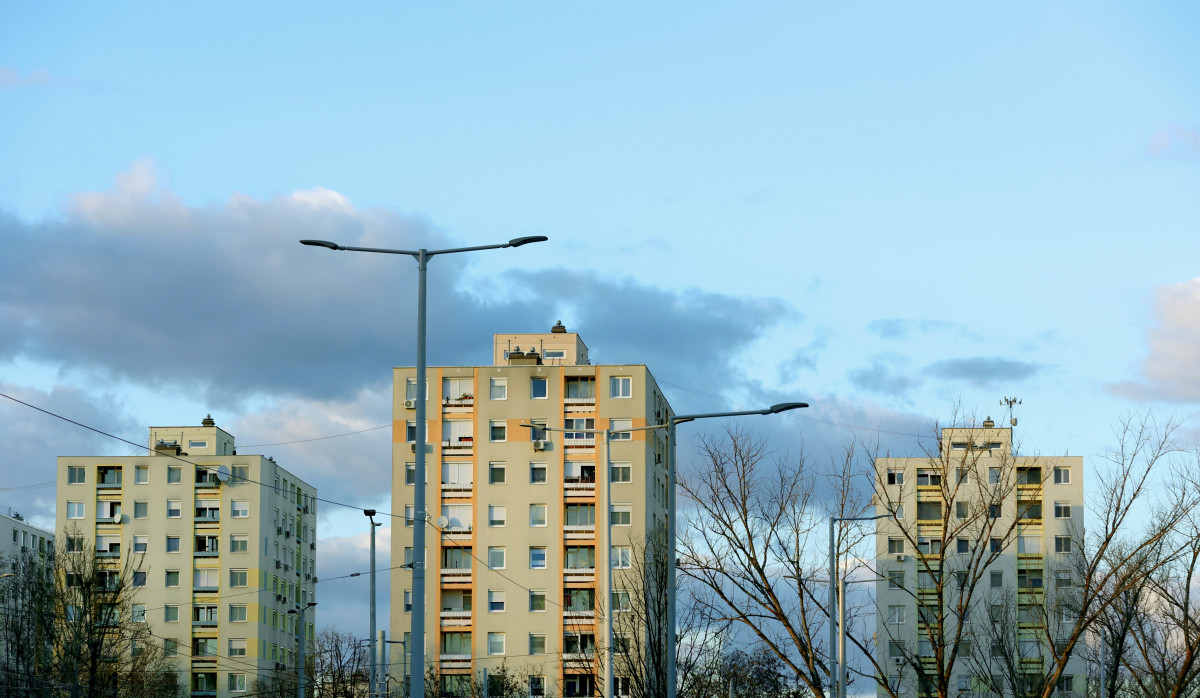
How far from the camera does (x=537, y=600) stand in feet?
301

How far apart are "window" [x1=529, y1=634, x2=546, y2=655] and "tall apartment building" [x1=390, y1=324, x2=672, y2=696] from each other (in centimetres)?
6

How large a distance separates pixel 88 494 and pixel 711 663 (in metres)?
67.6

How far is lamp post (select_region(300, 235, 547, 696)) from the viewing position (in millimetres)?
21516

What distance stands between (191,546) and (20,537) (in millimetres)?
26917

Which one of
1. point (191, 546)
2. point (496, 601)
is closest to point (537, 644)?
point (496, 601)

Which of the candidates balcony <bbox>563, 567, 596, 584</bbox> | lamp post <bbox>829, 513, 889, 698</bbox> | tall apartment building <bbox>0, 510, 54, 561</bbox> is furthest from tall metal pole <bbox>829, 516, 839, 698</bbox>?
tall apartment building <bbox>0, 510, 54, 561</bbox>

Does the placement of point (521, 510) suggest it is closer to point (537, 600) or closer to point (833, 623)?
point (537, 600)

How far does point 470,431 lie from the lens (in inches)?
3703

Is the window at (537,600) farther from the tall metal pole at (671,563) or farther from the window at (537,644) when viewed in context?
the tall metal pole at (671,563)

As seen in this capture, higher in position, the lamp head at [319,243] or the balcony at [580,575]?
the lamp head at [319,243]

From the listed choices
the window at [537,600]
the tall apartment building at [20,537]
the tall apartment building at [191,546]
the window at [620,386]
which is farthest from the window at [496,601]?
the tall apartment building at [20,537]

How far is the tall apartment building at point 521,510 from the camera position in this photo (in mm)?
91000

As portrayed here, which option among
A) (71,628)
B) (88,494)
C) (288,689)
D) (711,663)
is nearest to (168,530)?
(88,494)

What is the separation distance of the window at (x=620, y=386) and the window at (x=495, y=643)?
52.1 feet
